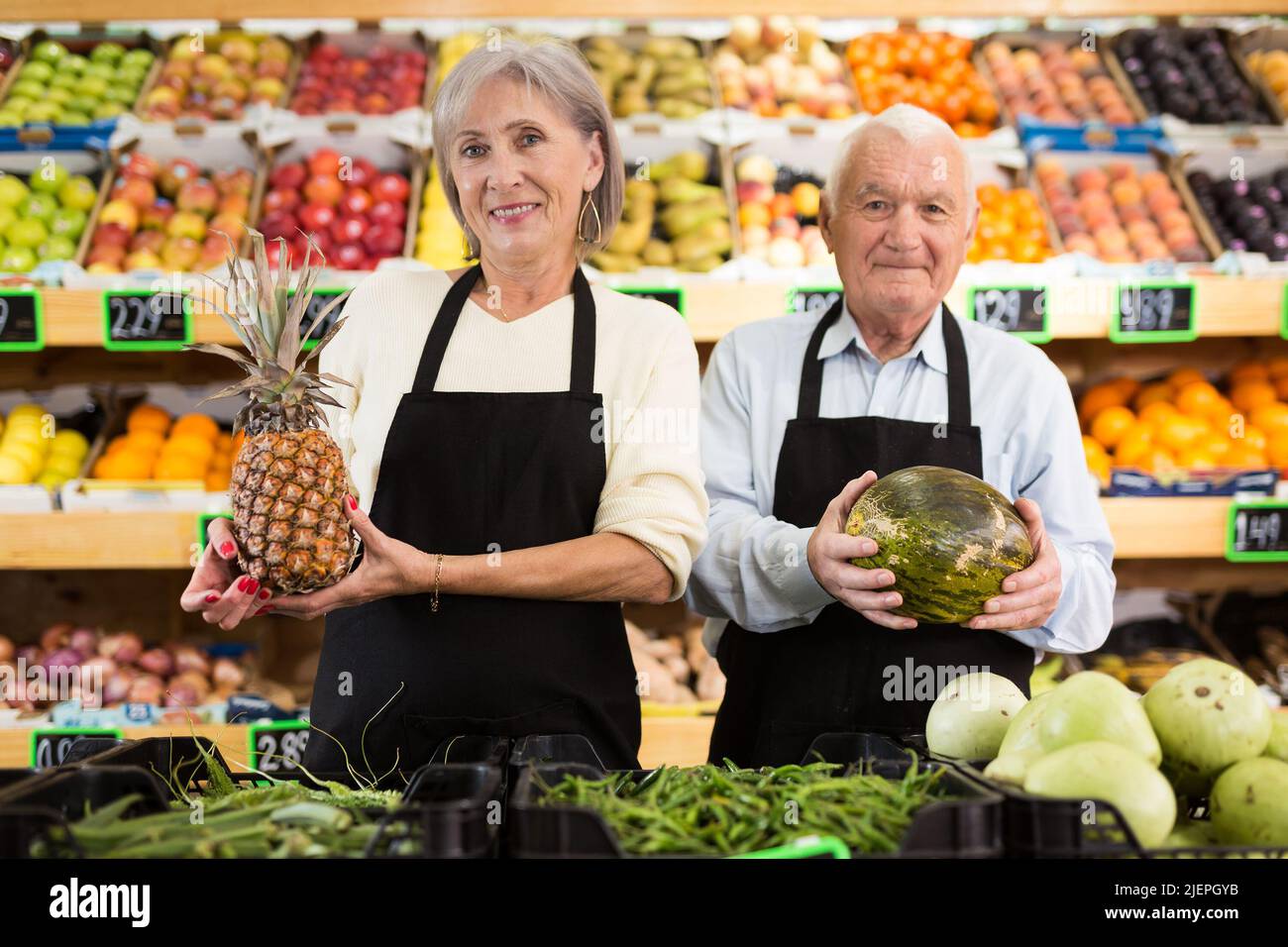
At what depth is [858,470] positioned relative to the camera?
7.76ft

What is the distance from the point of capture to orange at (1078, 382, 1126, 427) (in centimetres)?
385

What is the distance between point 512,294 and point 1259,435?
2.69 metres

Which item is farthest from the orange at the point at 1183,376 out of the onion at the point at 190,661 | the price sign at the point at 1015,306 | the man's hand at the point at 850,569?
the onion at the point at 190,661

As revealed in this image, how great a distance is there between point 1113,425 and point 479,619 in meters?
2.59

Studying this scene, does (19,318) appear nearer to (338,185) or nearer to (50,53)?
(338,185)

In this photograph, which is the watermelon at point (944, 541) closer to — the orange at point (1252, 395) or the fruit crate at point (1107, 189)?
the fruit crate at point (1107, 189)

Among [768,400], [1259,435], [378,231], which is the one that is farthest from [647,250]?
[1259,435]

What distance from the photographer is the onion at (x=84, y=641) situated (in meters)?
3.64

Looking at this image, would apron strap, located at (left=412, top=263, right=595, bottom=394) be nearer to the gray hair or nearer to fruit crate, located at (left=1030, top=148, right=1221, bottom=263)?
the gray hair

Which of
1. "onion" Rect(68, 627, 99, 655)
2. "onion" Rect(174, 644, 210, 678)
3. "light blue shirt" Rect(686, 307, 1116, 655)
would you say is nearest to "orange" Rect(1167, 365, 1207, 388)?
"light blue shirt" Rect(686, 307, 1116, 655)

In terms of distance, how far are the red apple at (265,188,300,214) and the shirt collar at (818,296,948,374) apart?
2235mm

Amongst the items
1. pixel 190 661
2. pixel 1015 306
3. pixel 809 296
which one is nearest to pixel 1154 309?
pixel 1015 306

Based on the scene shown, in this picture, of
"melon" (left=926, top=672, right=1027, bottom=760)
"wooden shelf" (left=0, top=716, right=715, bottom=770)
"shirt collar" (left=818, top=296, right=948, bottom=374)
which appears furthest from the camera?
"wooden shelf" (left=0, top=716, right=715, bottom=770)
